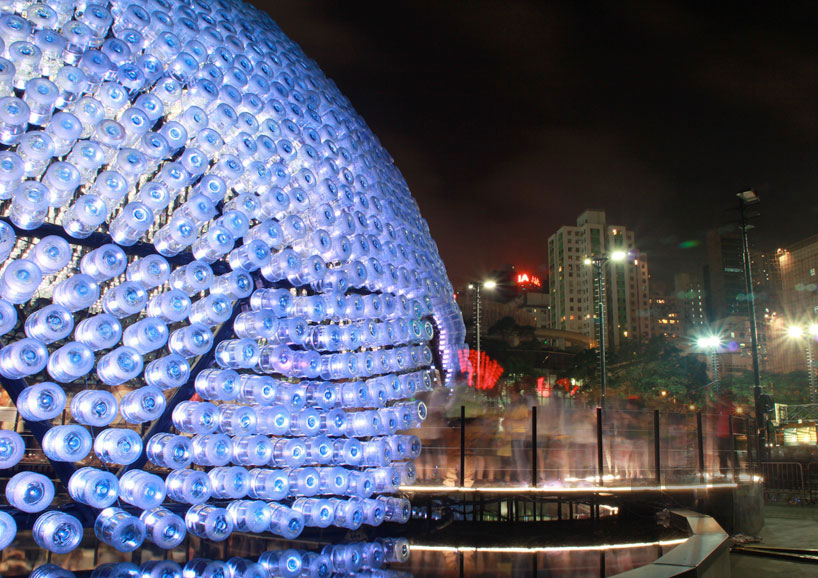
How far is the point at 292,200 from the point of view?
20.1 ft

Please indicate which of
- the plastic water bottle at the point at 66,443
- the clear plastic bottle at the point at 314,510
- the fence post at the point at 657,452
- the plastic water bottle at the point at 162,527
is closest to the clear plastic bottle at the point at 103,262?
the plastic water bottle at the point at 66,443

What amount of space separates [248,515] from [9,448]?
199cm

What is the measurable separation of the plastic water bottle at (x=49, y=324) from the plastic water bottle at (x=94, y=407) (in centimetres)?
47

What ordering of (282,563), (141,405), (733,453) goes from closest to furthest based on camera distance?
1. (141,405)
2. (282,563)
3. (733,453)

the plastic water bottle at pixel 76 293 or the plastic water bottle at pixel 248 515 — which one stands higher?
the plastic water bottle at pixel 76 293

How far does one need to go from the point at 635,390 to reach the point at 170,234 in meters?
37.2

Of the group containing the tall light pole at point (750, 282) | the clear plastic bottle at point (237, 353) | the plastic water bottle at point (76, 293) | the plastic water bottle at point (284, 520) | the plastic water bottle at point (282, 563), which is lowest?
the plastic water bottle at point (282, 563)

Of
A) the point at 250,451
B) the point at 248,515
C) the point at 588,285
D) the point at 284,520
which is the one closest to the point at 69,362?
the point at 250,451

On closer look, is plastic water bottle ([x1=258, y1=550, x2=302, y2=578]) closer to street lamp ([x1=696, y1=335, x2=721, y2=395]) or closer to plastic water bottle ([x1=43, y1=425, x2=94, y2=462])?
plastic water bottle ([x1=43, y1=425, x2=94, y2=462])

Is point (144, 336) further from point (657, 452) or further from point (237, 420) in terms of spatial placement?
point (657, 452)

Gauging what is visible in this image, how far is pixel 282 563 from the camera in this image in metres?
5.71

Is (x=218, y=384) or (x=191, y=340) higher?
(x=191, y=340)

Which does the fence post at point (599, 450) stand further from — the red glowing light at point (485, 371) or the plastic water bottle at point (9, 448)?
the red glowing light at point (485, 371)

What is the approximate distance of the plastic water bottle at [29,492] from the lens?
437 centimetres
